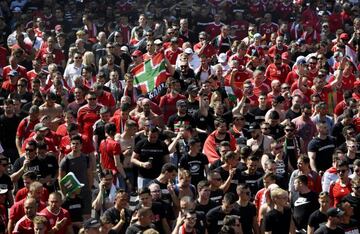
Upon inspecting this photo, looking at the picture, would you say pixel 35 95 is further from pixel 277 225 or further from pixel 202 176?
pixel 277 225

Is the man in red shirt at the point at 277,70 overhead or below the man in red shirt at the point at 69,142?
below

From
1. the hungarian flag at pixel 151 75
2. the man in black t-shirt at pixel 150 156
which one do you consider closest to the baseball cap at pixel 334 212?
the man in black t-shirt at pixel 150 156

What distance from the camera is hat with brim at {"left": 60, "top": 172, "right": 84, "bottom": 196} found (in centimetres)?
1306

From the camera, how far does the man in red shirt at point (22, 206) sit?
12.5 meters

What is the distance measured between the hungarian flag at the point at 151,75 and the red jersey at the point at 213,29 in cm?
648

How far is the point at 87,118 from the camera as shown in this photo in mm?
16172

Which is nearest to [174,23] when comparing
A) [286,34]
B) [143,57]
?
[286,34]

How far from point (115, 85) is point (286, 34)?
25.6ft

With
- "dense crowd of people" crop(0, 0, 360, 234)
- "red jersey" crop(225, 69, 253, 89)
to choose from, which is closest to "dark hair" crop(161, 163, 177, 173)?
"dense crowd of people" crop(0, 0, 360, 234)

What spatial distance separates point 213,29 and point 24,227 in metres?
13.5

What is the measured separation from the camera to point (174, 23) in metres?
24.0

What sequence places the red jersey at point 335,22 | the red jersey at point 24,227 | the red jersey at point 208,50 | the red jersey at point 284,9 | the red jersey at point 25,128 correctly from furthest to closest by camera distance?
the red jersey at point 284,9 < the red jersey at point 335,22 < the red jersey at point 208,50 < the red jersey at point 25,128 < the red jersey at point 24,227

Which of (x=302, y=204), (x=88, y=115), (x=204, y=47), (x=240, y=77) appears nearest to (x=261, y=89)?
(x=240, y=77)

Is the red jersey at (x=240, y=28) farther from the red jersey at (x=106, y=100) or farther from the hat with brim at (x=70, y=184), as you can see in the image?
the hat with brim at (x=70, y=184)
